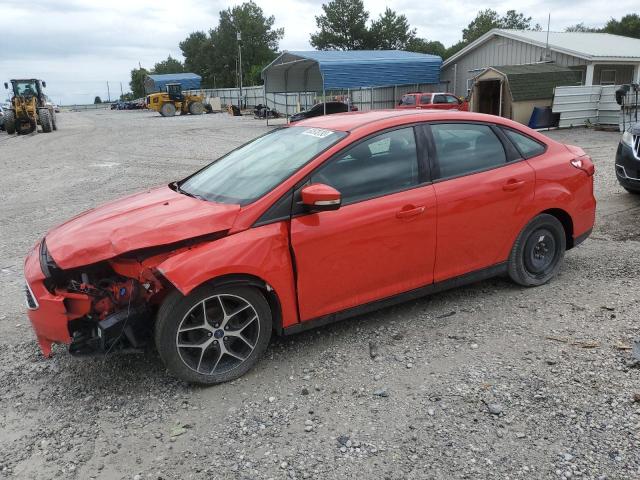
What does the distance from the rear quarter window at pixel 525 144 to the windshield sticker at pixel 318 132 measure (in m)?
1.54

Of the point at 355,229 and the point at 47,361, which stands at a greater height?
the point at 355,229

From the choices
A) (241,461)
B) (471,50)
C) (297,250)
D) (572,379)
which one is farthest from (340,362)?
(471,50)

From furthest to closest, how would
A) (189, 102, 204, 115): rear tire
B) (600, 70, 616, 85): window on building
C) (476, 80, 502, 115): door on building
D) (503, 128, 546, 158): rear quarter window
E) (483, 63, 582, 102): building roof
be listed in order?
(189, 102, 204, 115): rear tire → (600, 70, 616, 85): window on building → (476, 80, 502, 115): door on building → (483, 63, 582, 102): building roof → (503, 128, 546, 158): rear quarter window

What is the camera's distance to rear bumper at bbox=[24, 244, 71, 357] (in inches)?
119

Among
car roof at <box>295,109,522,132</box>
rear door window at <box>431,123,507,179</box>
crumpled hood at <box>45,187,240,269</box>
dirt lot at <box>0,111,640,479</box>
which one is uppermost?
car roof at <box>295,109,522,132</box>

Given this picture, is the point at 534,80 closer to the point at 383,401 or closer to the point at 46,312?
the point at 383,401

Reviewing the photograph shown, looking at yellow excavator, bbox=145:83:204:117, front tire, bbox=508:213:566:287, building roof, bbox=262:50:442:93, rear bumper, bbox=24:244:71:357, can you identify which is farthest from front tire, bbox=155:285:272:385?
yellow excavator, bbox=145:83:204:117

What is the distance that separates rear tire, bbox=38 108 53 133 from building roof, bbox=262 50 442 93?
11519 millimetres

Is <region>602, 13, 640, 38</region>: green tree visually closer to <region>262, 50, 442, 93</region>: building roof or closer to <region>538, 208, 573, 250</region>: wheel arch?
<region>262, 50, 442, 93</region>: building roof

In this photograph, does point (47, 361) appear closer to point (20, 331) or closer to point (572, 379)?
point (20, 331)

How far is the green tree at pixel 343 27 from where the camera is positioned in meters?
67.2

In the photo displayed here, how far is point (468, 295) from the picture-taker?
4.44 metres

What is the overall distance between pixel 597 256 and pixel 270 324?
3.64 metres

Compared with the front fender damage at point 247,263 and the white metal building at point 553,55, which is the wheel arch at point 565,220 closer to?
the front fender damage at point 247,263
